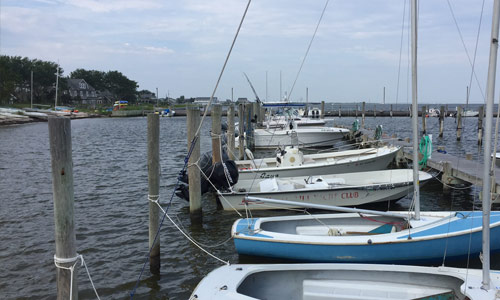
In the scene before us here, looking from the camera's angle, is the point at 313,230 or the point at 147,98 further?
the point at 147,98

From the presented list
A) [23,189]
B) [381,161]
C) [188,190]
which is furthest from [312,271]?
[23,189]

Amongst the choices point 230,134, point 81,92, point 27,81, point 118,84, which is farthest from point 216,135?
point 118,84

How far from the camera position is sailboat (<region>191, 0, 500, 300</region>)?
16.9 feet

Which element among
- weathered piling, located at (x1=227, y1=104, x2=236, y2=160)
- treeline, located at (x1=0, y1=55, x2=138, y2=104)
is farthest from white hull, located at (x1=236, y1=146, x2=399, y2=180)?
treeline, located at (x1=0, y1=55, x2=138, y2=104)

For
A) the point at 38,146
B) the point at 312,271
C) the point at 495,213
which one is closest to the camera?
the point at 312,271

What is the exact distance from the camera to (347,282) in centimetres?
576

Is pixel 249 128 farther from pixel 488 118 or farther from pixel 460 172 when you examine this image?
pixel 488 118

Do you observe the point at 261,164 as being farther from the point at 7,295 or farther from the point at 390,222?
the point at 7,295

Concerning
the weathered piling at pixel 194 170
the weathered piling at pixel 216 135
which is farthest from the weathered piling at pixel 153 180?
the weathered piling at pixel 216 135

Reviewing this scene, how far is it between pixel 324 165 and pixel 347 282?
29.0 feet

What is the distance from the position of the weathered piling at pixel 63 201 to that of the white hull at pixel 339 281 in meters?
1.66

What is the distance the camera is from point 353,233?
8.30 meters

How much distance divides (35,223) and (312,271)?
940 cm

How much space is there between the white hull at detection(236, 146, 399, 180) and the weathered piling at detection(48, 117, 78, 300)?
920 cm
